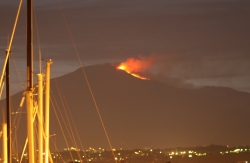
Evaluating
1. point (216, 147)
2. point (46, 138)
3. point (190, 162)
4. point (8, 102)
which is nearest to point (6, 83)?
point (8, 102)

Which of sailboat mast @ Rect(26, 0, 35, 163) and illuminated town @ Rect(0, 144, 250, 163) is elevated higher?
illuminated town @ Rect(0, 144, 250, 163)

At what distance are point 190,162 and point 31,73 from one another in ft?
245

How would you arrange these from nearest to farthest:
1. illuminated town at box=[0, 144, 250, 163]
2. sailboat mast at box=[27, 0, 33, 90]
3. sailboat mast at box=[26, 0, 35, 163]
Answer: sailboat mast at box=[26, 0, 35, 163] < sailboat mast at box=[27, 0, 33, 90] < illuminated town at box=[0, 144, 250, 163]

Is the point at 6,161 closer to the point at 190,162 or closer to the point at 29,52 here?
the point at 29,52

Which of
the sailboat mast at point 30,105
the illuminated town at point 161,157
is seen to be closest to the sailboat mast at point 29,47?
the sailboat mast at point 30,105

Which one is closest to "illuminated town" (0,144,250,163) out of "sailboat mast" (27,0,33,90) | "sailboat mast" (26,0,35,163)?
"sailboat mast" (27,0,33,90)

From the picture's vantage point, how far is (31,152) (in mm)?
22672

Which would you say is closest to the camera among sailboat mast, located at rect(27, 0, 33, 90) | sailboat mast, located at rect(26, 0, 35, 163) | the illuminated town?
sailboat mast, located at rect(26, 0, 35, 163)

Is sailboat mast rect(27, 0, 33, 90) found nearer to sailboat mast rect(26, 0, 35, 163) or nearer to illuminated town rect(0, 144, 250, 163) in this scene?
sailboat mast rect(26, 0, 35, 163)

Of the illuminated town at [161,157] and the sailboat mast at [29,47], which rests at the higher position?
the illuminated town at [161,157]

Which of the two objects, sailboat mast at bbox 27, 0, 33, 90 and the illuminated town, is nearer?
sailboat mast at bbox 27, 0, 33, 90

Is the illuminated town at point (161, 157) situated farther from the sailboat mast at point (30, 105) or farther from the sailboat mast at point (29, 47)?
the sailboat mast at point (30, 105)

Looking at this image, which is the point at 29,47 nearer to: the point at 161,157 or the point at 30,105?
the point at 30,105

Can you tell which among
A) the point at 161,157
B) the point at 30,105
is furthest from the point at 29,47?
the point at 161,157
